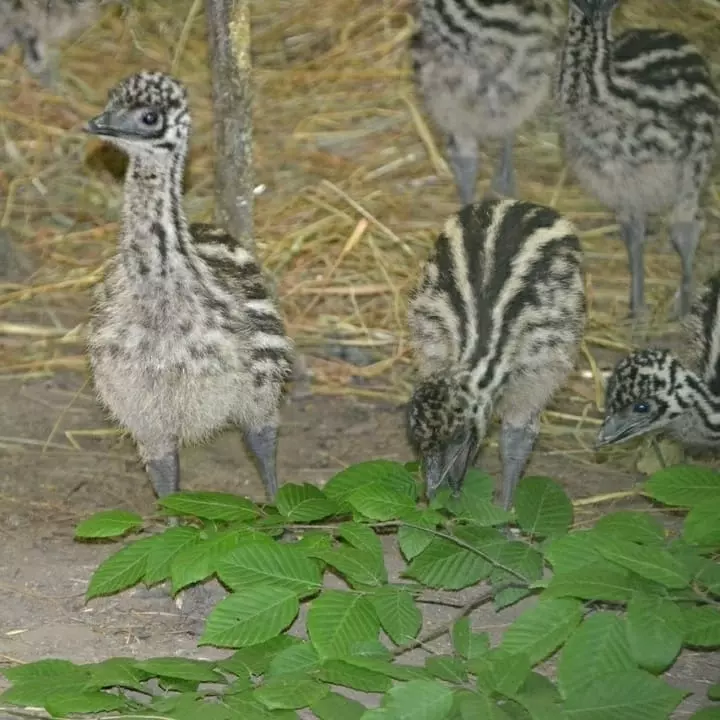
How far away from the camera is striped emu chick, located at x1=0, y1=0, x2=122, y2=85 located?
7.21 m

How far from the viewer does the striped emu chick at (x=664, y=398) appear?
529 centimetres

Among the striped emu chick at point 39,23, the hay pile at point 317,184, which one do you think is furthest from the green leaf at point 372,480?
the striped emu chick at point 39,23

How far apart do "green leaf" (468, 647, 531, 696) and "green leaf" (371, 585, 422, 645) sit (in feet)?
0.92

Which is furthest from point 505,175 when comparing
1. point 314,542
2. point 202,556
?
point 202,556

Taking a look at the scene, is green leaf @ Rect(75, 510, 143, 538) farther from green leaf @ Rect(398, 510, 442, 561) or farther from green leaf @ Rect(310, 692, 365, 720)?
green leaf @ Rect(310, 692, 365, 720)

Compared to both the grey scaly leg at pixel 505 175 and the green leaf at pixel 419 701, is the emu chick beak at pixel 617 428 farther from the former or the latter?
the grey scaly leg at pixel 505 175

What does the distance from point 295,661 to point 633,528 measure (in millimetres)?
950

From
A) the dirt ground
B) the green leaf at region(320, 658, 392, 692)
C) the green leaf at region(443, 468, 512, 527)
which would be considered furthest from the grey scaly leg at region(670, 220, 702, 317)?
the green leaf at region(320, 658, 392, 692)

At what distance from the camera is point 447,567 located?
180 inches

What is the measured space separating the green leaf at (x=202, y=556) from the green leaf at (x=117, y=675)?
26 centimetres

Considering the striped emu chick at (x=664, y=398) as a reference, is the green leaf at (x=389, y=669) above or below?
below

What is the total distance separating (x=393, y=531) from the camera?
522 cm

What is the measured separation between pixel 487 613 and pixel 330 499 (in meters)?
0.51

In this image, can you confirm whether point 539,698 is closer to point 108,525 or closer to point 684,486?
point 684,486
